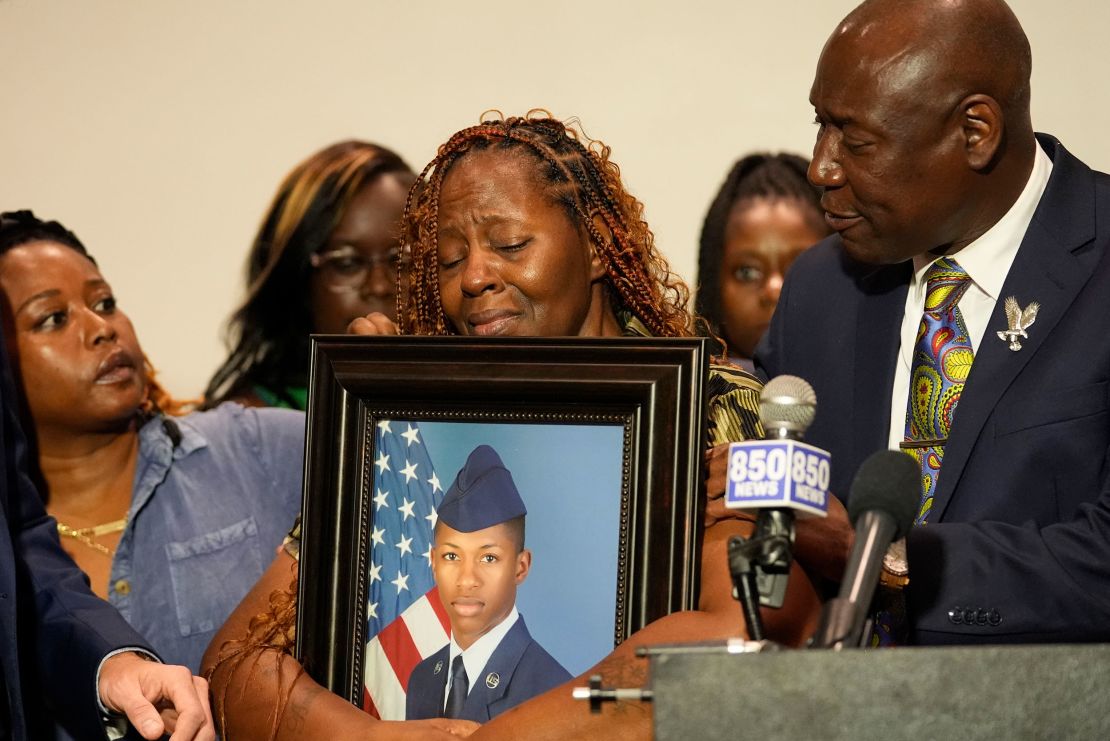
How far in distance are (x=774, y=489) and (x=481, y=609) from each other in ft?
2.51

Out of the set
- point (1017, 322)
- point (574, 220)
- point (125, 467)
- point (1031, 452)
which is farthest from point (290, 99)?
point (1031, 452)

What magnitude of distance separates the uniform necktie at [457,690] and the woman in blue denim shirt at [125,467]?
4.83 feet

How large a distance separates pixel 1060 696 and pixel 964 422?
3.29 feet

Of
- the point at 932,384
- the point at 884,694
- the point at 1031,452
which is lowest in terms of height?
the point at 884,694

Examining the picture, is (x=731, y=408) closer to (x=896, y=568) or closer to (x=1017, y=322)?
(x=896, y=568)

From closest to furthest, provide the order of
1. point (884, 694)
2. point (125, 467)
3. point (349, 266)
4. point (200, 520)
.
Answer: point (884, 694) → point (200, 520) → point (125, 467) → point (349, 266)

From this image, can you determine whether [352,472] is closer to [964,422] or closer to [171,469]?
[964,422]

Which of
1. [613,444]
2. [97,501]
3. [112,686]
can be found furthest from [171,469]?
[613,444]

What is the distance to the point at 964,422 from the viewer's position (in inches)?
97.6

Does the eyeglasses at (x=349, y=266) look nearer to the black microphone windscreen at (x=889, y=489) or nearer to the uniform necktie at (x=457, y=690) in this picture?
the uniform necktie at (x=457, y=690)

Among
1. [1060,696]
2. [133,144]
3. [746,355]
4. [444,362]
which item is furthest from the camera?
[133,144]

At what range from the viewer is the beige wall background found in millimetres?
4469

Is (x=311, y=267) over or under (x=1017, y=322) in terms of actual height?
over

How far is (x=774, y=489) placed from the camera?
1591mm
